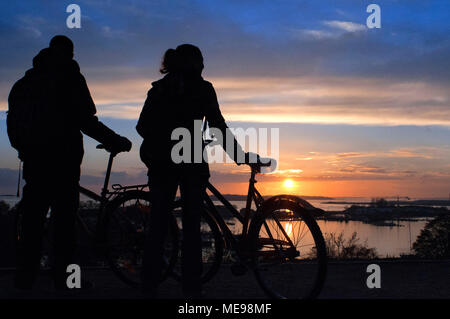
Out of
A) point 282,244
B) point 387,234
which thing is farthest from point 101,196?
point 387,234

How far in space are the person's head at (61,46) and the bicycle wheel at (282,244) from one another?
2.27 m

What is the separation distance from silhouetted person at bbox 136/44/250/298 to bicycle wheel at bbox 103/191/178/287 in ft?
3.15

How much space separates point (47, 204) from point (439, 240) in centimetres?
2656

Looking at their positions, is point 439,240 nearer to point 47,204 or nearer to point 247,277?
point 247,277

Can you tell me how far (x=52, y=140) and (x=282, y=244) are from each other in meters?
2.26

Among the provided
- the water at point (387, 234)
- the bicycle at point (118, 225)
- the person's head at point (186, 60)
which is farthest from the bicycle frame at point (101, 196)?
the water at point (387, 234)

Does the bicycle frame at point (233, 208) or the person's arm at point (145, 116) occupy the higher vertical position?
the person's arm at point (145, 116)

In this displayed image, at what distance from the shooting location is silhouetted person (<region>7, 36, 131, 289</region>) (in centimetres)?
422

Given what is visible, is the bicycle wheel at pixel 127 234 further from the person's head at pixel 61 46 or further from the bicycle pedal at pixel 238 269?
the person's head at pixel 61 46

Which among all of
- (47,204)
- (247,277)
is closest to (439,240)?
(247,277)

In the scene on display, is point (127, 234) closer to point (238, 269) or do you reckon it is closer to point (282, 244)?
point (238, 269)

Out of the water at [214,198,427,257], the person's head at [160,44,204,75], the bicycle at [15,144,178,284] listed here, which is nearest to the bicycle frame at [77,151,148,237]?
the bicycle at [15,144,178,284]

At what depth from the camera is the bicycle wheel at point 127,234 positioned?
483 centimetres
